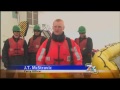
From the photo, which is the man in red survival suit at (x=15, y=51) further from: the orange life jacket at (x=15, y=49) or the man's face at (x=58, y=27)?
the man's face at (x=58, y=27)

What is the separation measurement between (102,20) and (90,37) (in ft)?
1.06

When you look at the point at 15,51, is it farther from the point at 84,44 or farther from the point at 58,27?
the point at 84,44

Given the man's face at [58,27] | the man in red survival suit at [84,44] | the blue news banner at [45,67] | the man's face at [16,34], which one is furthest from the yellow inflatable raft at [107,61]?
the man's face at [16,34]

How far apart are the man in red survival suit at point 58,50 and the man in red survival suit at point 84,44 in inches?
2.4

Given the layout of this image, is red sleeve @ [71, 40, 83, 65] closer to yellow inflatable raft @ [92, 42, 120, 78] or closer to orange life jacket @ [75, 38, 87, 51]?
orange life jacket @ [75, 38, 87, 51]

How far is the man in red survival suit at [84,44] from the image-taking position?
3.36 meters

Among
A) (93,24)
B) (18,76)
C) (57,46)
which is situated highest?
(93,24)

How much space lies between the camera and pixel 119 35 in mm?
3336

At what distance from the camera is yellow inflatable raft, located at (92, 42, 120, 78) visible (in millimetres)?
3330

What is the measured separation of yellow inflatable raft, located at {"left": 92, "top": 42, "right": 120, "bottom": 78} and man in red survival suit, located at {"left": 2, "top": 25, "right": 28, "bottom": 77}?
1.10 meters

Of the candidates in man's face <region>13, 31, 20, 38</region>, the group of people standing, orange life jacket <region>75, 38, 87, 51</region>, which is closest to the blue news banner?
the group of people standing

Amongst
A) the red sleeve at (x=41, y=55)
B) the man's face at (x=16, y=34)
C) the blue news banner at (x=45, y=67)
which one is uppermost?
the man's face at (x=16, y=34)
